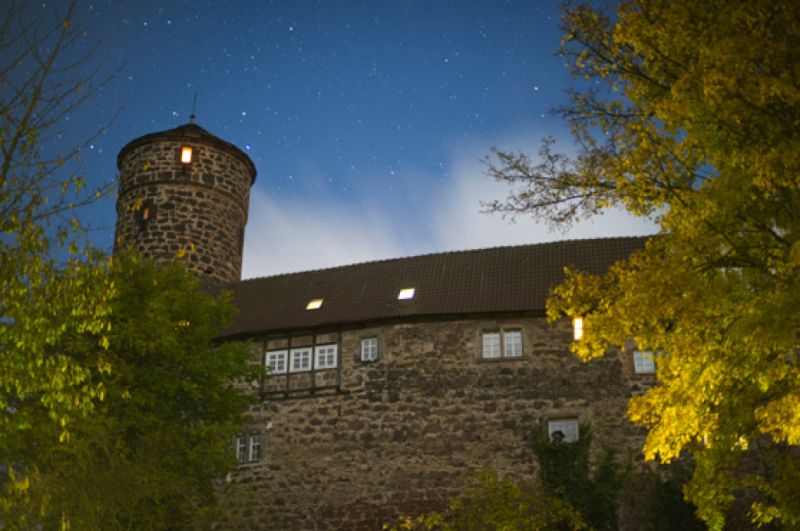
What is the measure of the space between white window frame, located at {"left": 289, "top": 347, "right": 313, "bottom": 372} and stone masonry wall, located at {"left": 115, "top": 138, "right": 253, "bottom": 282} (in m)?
9.53

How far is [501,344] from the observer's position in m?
26.6

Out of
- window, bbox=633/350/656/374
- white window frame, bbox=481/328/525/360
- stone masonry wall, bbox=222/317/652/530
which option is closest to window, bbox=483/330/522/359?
white window frame, bbox=481/328/525/360

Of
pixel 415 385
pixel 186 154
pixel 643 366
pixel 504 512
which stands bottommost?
pixel 504 512

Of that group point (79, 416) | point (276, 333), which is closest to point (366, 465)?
point (276, 333)

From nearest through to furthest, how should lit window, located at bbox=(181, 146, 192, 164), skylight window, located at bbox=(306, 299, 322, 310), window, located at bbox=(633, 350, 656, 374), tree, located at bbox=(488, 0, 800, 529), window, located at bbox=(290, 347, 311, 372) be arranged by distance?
1. tree, located at bbox=(488, 0, 800, 529)
2. window, located at bbox=(633, 350, 656, 374)
3. window, located at bbox=(290, 347, 311, 372)
4. skylight window, located at bbox=(306, 299, 322, 310)
5. lit window, located at bbox=(181, 146, 192, 164)

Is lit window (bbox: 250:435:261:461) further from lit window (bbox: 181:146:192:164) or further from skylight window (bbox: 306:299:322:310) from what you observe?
lit window (bbox: 181:146:192:164)

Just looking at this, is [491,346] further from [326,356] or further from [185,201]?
[185,201]

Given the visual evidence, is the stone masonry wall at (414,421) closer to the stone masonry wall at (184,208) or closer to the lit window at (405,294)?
the lit window at (405,294)

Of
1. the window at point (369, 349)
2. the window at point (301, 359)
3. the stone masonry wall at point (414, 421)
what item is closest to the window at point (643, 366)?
the stone masonry wall at point (414, 421)

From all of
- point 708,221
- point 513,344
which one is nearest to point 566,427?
point 513,344

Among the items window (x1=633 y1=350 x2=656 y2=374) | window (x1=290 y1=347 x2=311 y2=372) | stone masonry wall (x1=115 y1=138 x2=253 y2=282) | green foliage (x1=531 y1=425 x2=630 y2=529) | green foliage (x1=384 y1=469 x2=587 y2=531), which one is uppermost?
stone masonry wall (x1=115 y1=138 x2=253 y2=282)

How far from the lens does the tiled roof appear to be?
27500 mm

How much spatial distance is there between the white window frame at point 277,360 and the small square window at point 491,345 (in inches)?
235

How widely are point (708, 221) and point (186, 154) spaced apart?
2989cm
